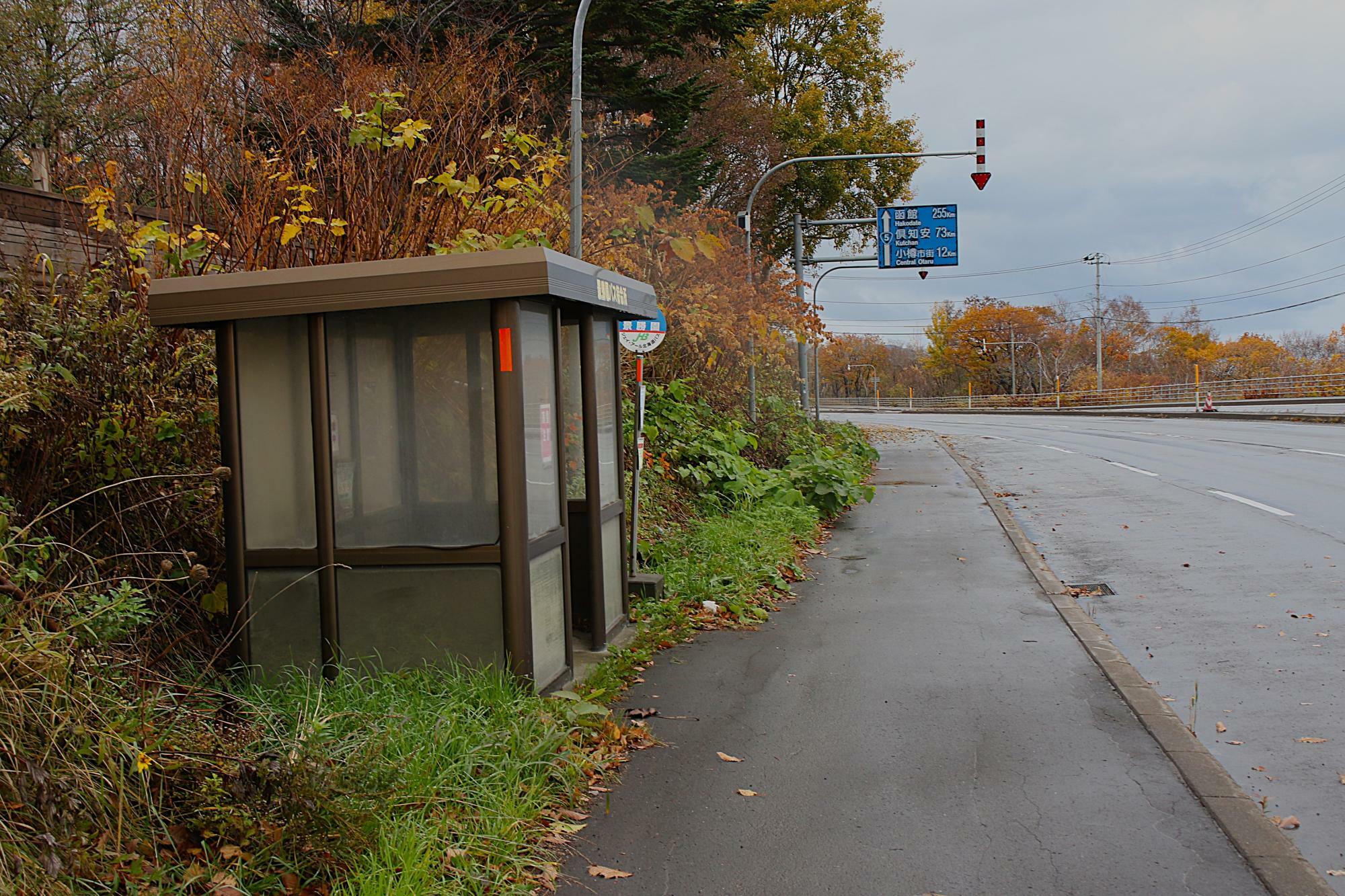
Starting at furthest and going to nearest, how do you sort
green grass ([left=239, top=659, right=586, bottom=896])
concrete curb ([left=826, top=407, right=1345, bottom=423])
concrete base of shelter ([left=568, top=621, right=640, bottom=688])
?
concrete curb ([left=826, top=407, right=1345, bottom=423]) → concrete base of shelter ([left=568, top=621, right=640, bottom=688]) → green grass ([left=239, top=659, right=586, bottom=896])

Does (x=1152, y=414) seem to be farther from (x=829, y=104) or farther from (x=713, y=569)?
(x=713, y=569)

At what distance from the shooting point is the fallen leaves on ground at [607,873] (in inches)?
166

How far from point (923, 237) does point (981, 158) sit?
1421cm

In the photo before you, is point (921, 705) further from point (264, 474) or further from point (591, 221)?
point (591, 221)

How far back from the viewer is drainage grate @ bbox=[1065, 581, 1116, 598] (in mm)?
9609

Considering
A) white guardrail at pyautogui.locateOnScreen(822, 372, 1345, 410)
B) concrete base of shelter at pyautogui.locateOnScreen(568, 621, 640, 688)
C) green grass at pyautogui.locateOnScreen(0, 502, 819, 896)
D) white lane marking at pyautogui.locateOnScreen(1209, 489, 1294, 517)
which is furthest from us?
white guardrail at pyautogui.locateOnScreen(822, 372, 1345, 410)

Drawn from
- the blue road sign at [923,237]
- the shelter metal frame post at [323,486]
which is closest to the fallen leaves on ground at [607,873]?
the shelter metal frame post at [323,486]

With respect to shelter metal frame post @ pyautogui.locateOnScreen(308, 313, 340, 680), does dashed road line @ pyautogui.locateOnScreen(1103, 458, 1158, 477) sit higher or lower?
lower

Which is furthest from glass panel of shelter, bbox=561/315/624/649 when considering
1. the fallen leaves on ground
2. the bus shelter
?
the fallen leaves on ground

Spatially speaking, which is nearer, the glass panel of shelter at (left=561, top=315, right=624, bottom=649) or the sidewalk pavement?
the sidewalk pavement

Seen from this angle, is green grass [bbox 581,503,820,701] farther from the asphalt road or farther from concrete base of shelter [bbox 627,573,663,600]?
the asphalt road

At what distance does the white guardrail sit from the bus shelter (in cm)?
4627

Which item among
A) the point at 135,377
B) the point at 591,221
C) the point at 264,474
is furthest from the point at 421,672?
the point at 591,221

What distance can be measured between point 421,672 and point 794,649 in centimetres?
287
